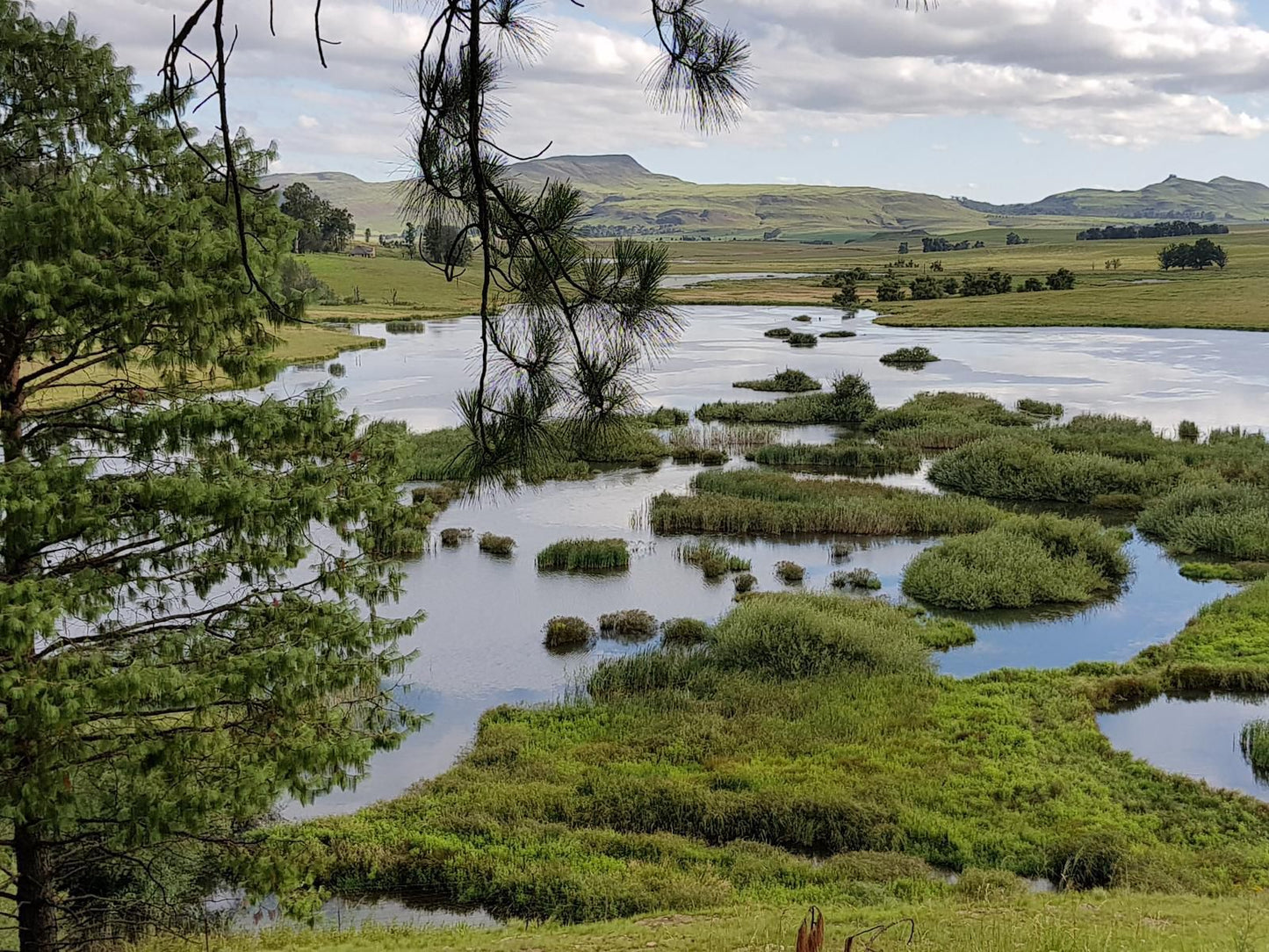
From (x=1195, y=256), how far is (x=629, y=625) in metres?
119

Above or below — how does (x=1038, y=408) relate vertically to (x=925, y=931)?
above

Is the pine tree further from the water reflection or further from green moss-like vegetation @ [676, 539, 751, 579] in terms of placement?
green moss-like vegetation @ [676, 539, 751, 579]

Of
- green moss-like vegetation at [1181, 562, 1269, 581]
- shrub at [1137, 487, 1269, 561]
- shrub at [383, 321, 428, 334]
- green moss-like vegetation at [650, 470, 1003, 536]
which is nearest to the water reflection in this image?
green moss-like vegetation at [1181, 562, 1269, 581]

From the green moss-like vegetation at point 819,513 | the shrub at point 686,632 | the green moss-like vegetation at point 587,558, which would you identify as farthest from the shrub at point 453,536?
the shrub at point 686,632

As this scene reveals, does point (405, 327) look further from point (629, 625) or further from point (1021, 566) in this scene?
point (1021, 566)

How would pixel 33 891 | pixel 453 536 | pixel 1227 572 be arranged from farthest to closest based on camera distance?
pixel 453 536 → pixel 1227 572 → pixel 33 891

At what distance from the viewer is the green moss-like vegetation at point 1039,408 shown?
4716 centimetres

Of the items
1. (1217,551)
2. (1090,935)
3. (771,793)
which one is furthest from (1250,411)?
(1090,935)

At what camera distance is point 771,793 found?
15695mm

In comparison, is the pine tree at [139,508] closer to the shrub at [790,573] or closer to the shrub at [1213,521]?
the shrub at [790,573]

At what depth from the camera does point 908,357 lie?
6750 centimetres

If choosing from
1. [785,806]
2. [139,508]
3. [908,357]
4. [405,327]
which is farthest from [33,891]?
[405,327]

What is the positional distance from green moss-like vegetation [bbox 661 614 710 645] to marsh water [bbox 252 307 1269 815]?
0.82 m

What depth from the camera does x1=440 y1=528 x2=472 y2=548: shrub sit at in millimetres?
31594
